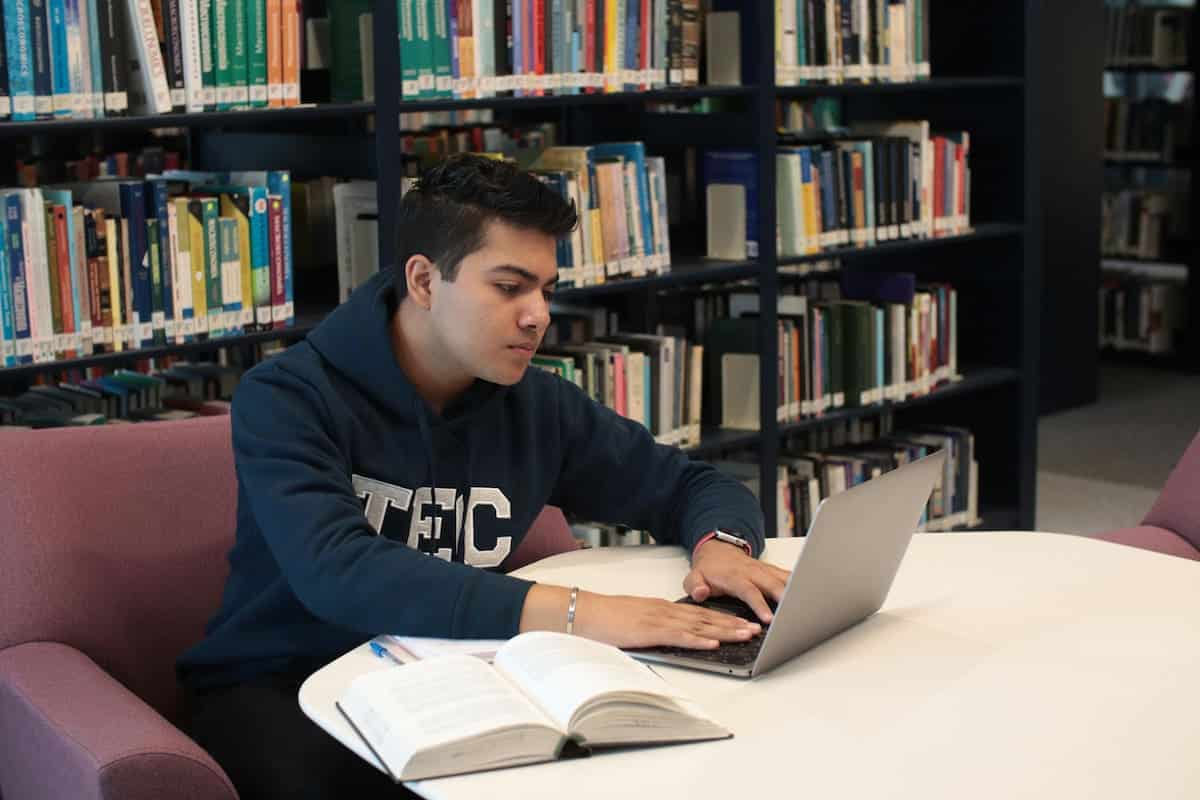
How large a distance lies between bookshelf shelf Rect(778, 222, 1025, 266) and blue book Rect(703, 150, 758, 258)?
97 millimetres

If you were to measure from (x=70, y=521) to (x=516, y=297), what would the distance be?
26.0 inches

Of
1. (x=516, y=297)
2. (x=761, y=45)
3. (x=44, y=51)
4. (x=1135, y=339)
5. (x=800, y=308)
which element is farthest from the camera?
(x=1135, y=339)

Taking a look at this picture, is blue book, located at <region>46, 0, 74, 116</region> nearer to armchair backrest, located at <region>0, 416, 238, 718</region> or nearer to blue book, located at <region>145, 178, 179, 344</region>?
blue book, located at <region>145, 178, 179, 344</region>

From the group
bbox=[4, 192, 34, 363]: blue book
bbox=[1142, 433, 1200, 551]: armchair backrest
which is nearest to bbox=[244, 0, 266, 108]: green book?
bbox=[4, 192, 34, 363]: blue book

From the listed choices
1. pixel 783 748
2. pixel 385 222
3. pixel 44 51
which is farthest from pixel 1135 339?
pixel 783 748

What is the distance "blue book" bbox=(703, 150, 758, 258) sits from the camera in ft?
12.0

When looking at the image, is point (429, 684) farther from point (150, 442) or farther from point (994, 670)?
point (150, 442)

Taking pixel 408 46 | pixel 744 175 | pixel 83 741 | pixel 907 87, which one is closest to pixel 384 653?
pixel 83 741

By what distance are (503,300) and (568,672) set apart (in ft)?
1.98

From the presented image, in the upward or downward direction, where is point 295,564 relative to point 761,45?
downward

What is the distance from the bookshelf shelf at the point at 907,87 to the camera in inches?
147

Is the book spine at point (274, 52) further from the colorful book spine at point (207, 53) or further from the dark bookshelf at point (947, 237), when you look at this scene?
the dark bookshelf at point (947, 237)

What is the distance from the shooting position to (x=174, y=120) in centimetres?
271

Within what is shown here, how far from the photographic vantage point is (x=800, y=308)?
3.89 metres
